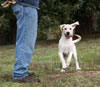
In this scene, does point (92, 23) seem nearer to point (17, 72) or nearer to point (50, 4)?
point (50, 4)

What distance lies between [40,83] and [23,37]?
84cm

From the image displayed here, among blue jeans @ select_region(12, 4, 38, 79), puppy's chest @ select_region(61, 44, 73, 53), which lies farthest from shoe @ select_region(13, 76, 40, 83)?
puppy's chest @ select_region(61, 44, 73, 53)

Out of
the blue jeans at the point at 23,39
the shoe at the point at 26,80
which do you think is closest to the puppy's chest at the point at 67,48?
the blue jeans at the point at 23,39

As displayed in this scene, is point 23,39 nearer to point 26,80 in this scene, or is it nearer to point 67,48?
point 26,80

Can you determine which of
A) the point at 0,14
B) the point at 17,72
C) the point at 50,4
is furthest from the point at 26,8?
the point at 0,14

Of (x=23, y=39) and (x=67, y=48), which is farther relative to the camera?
(x=67, y=48)

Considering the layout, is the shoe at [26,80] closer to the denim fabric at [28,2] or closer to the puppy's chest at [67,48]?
the denim fabric at [28,2]

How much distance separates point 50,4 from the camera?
17766mm

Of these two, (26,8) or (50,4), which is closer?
(26,8)

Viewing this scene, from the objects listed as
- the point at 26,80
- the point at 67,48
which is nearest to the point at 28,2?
the point at 26,80

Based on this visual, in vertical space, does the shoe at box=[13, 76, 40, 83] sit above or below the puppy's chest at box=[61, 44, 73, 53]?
below

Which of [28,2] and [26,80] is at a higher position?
[28,2]

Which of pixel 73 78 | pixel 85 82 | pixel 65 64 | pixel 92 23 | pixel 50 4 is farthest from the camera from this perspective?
pixel 92 23

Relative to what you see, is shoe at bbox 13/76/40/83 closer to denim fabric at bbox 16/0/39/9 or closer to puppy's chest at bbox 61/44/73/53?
denim fabric at bbox 16/0/39/9
